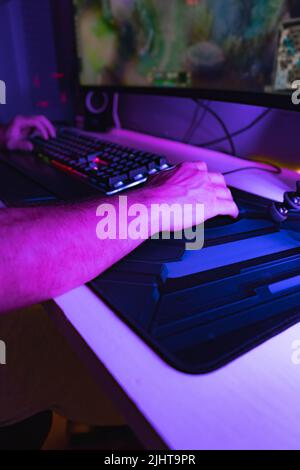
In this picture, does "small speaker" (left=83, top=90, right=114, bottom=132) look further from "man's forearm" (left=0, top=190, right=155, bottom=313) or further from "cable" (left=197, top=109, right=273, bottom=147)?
"man's forearm" (left=0, top=190, right=155, bottom=313)

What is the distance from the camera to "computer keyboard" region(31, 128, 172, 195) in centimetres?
60

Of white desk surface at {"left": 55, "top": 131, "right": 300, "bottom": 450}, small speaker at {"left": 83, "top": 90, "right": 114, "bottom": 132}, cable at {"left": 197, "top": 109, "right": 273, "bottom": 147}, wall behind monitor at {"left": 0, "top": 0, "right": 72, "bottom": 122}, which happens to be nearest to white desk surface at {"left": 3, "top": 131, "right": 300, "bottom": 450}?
white desk surface at {"left": 55, "top": 131, "right": 300, "bottom": 450}

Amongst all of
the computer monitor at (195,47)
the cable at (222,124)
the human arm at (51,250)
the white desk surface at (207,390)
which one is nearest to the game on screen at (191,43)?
the computer monitor at (195,47)

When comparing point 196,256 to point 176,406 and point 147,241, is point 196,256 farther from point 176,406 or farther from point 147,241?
point 176,406

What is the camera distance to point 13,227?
0.39m

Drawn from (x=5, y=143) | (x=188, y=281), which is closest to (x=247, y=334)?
(x=188, y=281)

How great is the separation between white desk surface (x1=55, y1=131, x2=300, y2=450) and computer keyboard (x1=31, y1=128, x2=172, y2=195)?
29 cm

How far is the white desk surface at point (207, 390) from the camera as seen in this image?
24cm

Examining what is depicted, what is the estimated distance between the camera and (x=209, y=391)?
0.27 metres

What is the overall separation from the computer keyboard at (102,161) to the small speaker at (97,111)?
1.07ft

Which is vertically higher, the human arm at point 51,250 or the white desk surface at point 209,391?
the human arm at point 51,250

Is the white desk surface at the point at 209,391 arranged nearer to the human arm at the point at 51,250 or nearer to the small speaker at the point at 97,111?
the human arm at the point at 51,250

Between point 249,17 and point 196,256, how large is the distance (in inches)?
17.3

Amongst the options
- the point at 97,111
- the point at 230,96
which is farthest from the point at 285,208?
the point at 97,111
